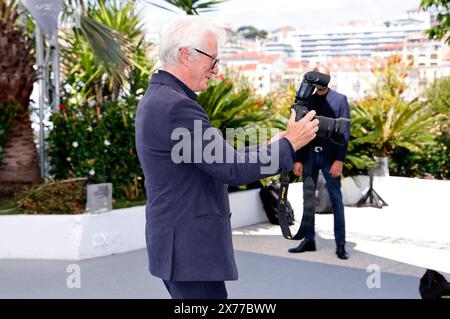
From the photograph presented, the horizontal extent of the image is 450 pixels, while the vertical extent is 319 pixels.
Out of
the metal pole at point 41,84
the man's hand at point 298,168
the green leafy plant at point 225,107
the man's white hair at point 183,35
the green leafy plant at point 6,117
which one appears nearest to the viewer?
the man's white hair at point 183,35

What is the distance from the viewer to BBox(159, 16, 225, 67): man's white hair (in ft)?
8.45

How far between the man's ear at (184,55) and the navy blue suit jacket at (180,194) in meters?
0.07

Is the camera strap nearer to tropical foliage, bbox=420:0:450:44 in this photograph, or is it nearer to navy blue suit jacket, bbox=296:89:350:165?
navy blue suit jacket, bbox=296:89:350:165

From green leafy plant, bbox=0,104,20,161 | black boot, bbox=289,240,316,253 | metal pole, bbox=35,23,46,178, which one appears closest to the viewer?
black boot, bbox=289,240,316,253

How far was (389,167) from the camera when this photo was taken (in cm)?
992

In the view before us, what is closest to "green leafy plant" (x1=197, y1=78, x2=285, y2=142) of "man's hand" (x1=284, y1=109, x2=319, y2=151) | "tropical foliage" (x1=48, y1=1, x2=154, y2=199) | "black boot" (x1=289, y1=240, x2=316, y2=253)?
"tropical foliage" (x1=48, y1=1, x2=154, y2=199)

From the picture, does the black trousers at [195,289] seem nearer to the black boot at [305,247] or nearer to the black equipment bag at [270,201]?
the black boot at [305,247]

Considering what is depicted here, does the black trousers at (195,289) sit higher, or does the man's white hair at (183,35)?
the man's white hair at (183,35)

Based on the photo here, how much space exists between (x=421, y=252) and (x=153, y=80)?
445 centimetres

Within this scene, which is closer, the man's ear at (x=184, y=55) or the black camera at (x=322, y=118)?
the man's ear at (x=184, y=55)

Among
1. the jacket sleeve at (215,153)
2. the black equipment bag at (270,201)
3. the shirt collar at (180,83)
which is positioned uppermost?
the shirt collar at (180,83)

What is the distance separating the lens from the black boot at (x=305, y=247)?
6352mm

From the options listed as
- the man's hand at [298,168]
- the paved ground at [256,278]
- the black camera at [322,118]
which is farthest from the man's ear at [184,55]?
the man's hand at [298,168]
